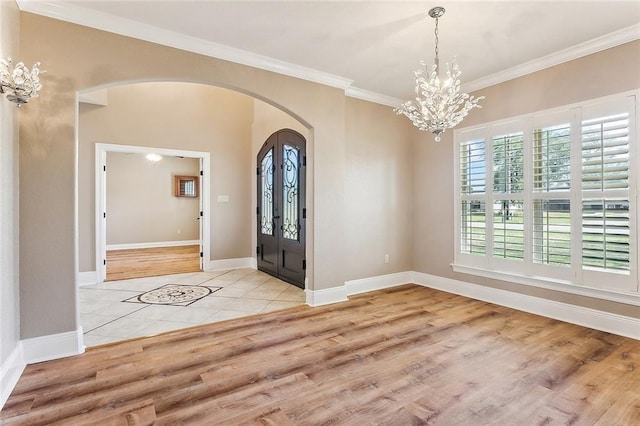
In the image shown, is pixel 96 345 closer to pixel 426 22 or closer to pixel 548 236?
pixel 426 22

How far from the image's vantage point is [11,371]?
2234mm

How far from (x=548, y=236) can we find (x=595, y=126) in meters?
1.23

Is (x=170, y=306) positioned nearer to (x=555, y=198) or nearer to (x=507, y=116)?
(x=555, y=198)

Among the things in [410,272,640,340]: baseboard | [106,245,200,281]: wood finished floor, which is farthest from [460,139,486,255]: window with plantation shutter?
[106,245,200,281]: wood finished floor

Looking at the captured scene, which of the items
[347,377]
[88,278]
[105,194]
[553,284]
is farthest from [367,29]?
[88,278]

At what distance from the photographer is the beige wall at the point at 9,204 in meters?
2.16

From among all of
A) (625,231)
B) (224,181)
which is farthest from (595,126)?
(224,181)

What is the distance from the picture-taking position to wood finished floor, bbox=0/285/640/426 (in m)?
1.93

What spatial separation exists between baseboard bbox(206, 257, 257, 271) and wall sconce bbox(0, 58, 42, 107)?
4375 mm

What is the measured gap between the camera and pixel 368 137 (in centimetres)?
482

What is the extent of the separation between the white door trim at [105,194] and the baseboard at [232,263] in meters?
0.15

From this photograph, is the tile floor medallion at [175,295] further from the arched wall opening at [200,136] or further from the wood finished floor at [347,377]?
the arched wall opening at [200,136]

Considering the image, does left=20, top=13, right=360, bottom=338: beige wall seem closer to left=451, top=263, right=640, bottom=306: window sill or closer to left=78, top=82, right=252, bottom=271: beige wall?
left=78, top=82, right=252, bottom=271: beige wall

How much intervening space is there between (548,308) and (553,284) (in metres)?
0.29
